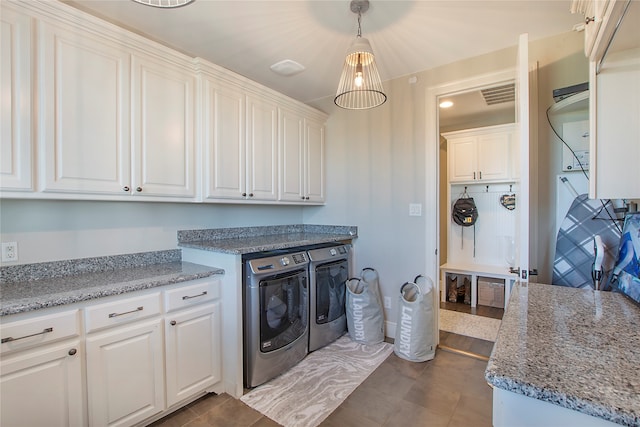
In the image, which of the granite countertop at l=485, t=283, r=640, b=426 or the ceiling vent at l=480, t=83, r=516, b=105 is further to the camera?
the ceiling vent at l=480, t=83, r=516, b=105

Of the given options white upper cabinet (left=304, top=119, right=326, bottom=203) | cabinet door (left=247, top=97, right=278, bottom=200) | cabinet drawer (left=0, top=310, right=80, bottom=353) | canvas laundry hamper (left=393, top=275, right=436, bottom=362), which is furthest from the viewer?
white upper cabinet (left=304, top=119, right=326, bottom=203)

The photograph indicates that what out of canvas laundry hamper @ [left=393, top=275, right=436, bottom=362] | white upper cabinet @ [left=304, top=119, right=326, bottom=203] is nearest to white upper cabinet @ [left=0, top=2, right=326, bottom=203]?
white upper cabinet @ [left=304, top=119, right=326, bottom=203]

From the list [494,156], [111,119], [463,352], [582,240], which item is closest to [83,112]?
[111,119]

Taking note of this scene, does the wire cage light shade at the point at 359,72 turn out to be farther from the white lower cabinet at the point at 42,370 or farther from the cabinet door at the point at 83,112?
the white lower cabinet at the point at 42,370

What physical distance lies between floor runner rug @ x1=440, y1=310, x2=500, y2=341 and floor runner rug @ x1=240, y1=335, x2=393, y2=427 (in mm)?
890

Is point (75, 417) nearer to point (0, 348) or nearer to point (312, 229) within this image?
point (0, 348)

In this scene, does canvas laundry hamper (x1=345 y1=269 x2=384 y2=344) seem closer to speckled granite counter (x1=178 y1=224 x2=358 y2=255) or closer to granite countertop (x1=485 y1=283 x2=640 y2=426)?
speckled granite counter (x1=178 y1=224 x2=358 y2=255)

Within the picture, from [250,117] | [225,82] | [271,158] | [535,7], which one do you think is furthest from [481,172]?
[225,82]

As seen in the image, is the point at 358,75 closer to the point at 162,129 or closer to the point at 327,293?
the point at 162,129

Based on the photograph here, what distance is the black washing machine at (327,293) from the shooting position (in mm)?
2648

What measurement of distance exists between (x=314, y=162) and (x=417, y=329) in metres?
1.93

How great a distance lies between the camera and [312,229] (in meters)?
3.58

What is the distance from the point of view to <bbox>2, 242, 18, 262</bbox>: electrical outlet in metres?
1.65

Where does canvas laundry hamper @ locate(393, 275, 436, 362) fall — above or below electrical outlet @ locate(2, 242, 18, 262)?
below
